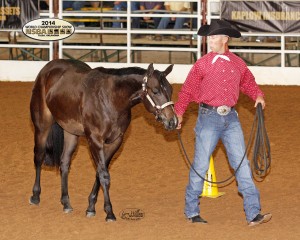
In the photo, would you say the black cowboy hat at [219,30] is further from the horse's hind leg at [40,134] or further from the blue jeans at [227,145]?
the horse's hind leg at [40,134]

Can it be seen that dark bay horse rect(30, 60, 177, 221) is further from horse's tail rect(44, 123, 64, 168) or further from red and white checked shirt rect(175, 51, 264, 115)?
red and white checked shirt rect(175, 51, 264, 115)

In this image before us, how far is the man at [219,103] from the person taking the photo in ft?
29.0

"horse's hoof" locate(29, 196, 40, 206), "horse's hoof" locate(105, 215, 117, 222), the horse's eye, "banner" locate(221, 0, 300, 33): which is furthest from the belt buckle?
"banner" locate(221, 0, 300, 33)

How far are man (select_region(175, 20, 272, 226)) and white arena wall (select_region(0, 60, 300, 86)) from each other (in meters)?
11.8

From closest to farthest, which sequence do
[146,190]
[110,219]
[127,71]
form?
[110,219], [127,71], [146,190]

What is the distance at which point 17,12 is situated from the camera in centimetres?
2134

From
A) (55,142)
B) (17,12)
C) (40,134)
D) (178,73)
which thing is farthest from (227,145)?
(17,12)

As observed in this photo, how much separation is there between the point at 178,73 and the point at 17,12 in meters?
3.88

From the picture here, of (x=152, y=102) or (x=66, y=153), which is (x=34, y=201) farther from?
(x=152, y=102)

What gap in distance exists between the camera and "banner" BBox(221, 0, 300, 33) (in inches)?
806

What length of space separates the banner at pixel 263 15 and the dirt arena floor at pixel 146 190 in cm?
456

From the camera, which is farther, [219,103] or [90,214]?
[90,214]

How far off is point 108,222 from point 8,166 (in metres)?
3.37

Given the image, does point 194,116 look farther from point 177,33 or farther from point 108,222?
point 108,222
